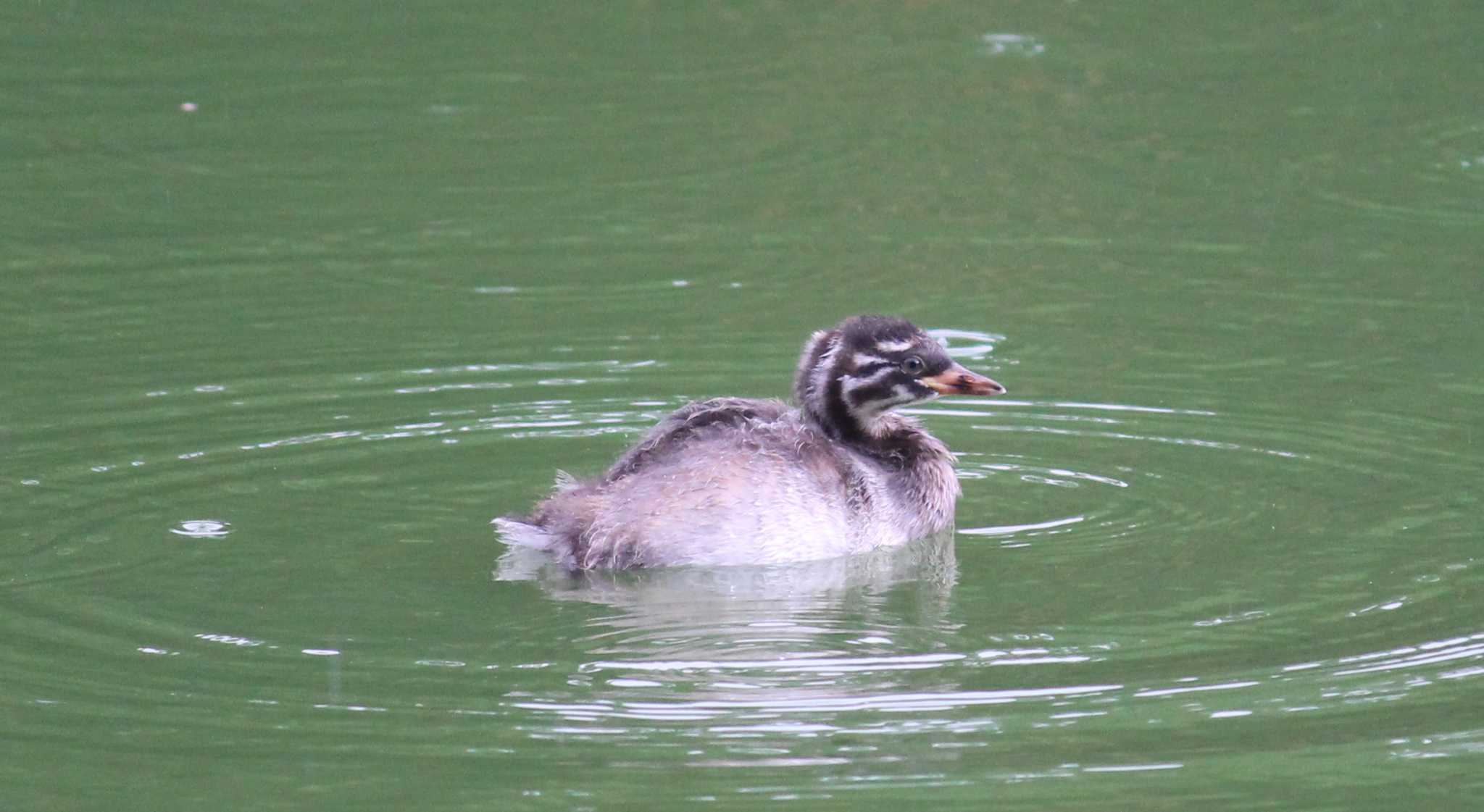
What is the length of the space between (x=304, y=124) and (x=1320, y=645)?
11.1 metres

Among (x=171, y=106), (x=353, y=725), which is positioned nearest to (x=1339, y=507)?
(x=353, y=725)

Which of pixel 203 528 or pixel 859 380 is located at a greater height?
pixel 859 380

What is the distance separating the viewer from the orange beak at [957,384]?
35.3ft

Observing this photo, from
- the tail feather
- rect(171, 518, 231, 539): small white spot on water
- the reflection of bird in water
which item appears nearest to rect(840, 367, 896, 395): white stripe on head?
the reflection of bird in water

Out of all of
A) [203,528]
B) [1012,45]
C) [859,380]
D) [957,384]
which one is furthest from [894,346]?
[1012,45]

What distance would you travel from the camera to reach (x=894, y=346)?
10711 mm

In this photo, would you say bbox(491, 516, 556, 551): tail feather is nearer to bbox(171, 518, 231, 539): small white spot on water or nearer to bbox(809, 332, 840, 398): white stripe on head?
bbox(171, 518, 231, 539): small white spot on water

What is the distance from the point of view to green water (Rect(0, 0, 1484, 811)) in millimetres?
7828

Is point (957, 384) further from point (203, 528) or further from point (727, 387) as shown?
point (203, 528)

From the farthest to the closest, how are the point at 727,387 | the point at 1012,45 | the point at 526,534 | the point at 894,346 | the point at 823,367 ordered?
the point at 1012,45 → the point at 727,387 → the point at 823,367 → the point at 894,346 → the point at 526,534

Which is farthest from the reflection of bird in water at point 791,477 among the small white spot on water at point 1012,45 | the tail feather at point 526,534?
the small white spot on water at point 1012,45

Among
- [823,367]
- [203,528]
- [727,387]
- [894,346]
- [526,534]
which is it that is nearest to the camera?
[526,534]

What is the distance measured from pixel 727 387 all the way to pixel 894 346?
2051 millimetres

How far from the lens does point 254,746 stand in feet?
25.4
